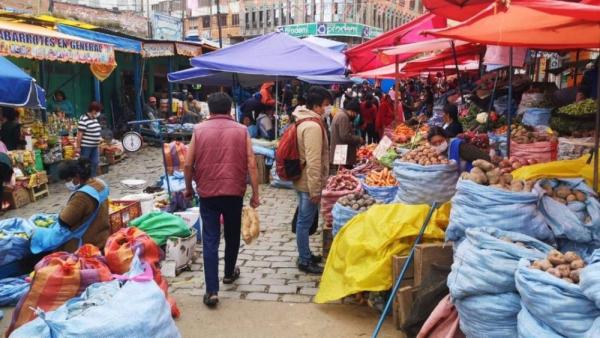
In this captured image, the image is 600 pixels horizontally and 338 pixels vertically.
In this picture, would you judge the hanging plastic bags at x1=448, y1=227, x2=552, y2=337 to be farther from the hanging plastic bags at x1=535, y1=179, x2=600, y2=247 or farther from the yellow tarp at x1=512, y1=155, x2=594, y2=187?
the yellow tarp at x1=512, y1=155, x2=594, y2=187

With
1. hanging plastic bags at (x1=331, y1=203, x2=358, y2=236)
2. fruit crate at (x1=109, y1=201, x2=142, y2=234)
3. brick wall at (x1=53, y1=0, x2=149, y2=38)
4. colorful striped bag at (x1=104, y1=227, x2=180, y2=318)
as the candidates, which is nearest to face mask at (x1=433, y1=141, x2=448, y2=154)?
hanging plastic bags at (x1=331, y1=203, x2=358, y2=236)

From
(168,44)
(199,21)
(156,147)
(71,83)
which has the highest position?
(199,21)

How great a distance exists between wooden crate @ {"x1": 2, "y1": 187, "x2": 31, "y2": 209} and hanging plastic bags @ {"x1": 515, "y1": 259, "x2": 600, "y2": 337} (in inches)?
→ 360

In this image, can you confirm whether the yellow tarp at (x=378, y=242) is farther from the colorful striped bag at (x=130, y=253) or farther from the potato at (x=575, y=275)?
the potato at (x=575, y=275)

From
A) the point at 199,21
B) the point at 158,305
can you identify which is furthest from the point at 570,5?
the point at 199,21

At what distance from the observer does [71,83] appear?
16.5 m

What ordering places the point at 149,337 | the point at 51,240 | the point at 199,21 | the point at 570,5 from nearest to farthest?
the point at 570,5 < the point at 149,337 < the point at 51,240 < the point at 199,21

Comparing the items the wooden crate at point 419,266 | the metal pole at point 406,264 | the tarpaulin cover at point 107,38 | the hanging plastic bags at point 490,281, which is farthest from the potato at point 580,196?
the tarpaulin cover at point 107,38

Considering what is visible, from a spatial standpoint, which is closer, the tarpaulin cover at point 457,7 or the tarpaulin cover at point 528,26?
the tarpaulin cover at point 528,26

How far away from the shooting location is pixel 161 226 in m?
6.10

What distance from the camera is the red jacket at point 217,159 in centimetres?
484

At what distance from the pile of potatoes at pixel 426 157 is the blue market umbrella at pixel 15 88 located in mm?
4212

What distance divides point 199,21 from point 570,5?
215 ft

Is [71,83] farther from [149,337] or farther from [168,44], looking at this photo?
[149,337]
